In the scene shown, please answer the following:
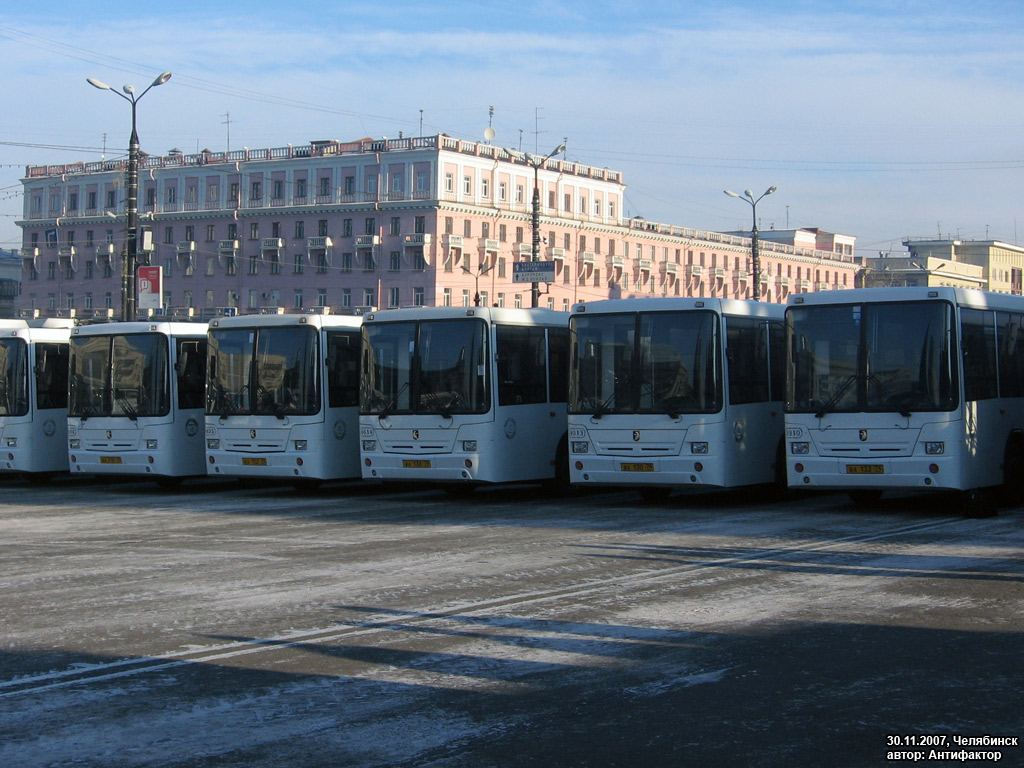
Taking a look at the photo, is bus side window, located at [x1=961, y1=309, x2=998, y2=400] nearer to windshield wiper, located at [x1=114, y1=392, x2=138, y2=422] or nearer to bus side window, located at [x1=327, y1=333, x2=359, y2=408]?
bus side window, located at [x1=327, y1=333, x2=359, y2=408]

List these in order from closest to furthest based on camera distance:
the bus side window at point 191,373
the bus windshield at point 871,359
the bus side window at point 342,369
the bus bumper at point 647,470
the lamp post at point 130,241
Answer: the bus windshield at point 871,359 < the bus bumper at point 647,470 < the bus side window at point 342,369 < the bus side window at point 191,373 < the lamp post at point 130,241

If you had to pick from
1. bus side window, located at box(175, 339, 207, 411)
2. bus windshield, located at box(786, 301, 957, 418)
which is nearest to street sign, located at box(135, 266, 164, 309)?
bus side window, located at box(175, 339, 207, 411)

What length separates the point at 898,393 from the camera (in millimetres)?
16922

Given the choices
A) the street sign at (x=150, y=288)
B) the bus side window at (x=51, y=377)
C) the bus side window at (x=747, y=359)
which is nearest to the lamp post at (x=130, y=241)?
the street sign at (x=150, y=288)

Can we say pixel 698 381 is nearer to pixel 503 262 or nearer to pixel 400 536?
pixel 400 536

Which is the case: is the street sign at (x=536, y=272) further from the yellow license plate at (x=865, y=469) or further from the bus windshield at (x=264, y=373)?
the yellow license plate at (x=865, y=469)

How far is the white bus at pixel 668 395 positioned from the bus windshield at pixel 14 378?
10.2 m

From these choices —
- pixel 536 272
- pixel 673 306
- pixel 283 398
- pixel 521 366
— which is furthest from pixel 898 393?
pixel 536 272

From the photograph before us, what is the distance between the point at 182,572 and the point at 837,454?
8826mm

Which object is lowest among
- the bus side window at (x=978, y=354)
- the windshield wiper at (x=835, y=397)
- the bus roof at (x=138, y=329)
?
the windshield wiper at (x=835, y=397)

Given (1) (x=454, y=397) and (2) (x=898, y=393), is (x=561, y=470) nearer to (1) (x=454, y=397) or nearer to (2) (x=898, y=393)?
(1) (x=454, y=397)

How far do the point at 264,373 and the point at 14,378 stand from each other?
5202 mm

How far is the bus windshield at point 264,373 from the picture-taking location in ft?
68.7

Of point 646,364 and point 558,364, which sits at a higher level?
point 558,364
